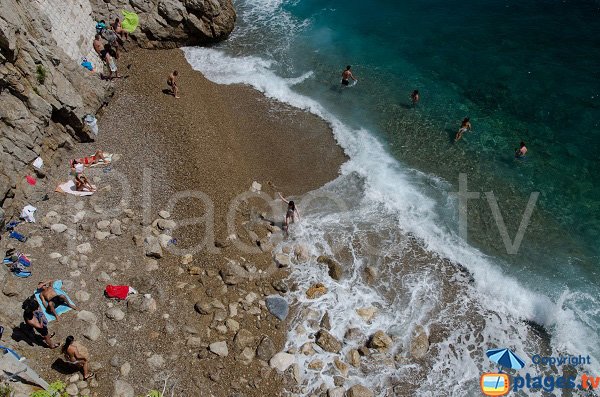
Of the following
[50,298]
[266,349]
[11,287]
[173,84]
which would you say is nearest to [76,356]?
[50,298]

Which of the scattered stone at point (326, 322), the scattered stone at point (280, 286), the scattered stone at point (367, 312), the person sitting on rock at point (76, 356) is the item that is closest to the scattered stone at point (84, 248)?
the person sitting on rock at point (76, 356)

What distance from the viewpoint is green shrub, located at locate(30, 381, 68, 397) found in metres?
10.4

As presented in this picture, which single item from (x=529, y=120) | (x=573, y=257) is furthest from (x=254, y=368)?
(x=529, y=120)

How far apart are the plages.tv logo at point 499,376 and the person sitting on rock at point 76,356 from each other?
40.2 feet

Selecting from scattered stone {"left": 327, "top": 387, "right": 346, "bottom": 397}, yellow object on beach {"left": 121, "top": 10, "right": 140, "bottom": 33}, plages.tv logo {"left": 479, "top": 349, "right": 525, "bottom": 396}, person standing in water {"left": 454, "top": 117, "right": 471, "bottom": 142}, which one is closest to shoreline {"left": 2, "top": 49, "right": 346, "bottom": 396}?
scattered stone {"left": 327, "top": 387, "right": 346, "bottom": 397}

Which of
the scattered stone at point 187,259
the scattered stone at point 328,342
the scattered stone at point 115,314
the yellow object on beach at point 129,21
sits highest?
the yellow object on beach at point 129,21

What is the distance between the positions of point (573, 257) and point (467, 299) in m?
5.42

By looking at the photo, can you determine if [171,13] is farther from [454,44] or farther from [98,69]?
[454,44]

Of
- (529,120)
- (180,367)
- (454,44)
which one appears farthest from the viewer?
(454,44)

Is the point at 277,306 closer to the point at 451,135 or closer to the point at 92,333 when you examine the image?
the point at 92,333

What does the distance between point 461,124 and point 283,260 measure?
13442mm

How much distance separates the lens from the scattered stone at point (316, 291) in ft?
50.2

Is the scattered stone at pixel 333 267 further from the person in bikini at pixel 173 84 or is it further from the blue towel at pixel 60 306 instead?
the person in bikini at pixel 173 84

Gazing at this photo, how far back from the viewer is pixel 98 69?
21125mm
